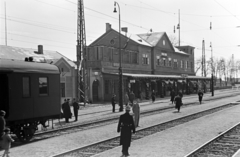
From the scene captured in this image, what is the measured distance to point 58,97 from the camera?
16.0m

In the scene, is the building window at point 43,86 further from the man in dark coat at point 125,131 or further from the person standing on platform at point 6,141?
the man in dark coat at point 125,131

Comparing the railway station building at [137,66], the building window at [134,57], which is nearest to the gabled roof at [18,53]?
the railway station building at [137,66]

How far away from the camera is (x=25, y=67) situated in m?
14.1

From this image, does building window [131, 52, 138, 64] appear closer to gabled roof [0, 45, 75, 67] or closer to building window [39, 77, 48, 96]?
gabled roof [0, 45, 75, 67]

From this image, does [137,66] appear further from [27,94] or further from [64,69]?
[27,94]

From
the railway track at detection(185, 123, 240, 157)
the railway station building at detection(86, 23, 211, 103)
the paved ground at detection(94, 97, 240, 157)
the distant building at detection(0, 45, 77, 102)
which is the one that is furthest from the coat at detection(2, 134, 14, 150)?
the distant building at detection(0, 45, 77, 102)

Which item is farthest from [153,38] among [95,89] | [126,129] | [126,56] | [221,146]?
[126,129]

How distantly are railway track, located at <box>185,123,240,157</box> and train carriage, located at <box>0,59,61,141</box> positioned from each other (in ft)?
22.3

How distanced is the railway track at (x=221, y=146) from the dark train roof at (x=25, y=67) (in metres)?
7.35

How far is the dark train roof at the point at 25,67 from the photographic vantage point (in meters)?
13.2

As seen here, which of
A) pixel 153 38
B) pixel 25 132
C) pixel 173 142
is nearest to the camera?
pixel 173 142

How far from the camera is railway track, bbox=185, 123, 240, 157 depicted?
11445 millimetres

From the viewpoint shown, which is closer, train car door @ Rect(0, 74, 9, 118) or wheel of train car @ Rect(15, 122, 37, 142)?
train car door @ Rect(0, 74, 9, 118)

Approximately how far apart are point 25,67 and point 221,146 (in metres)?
8.32
